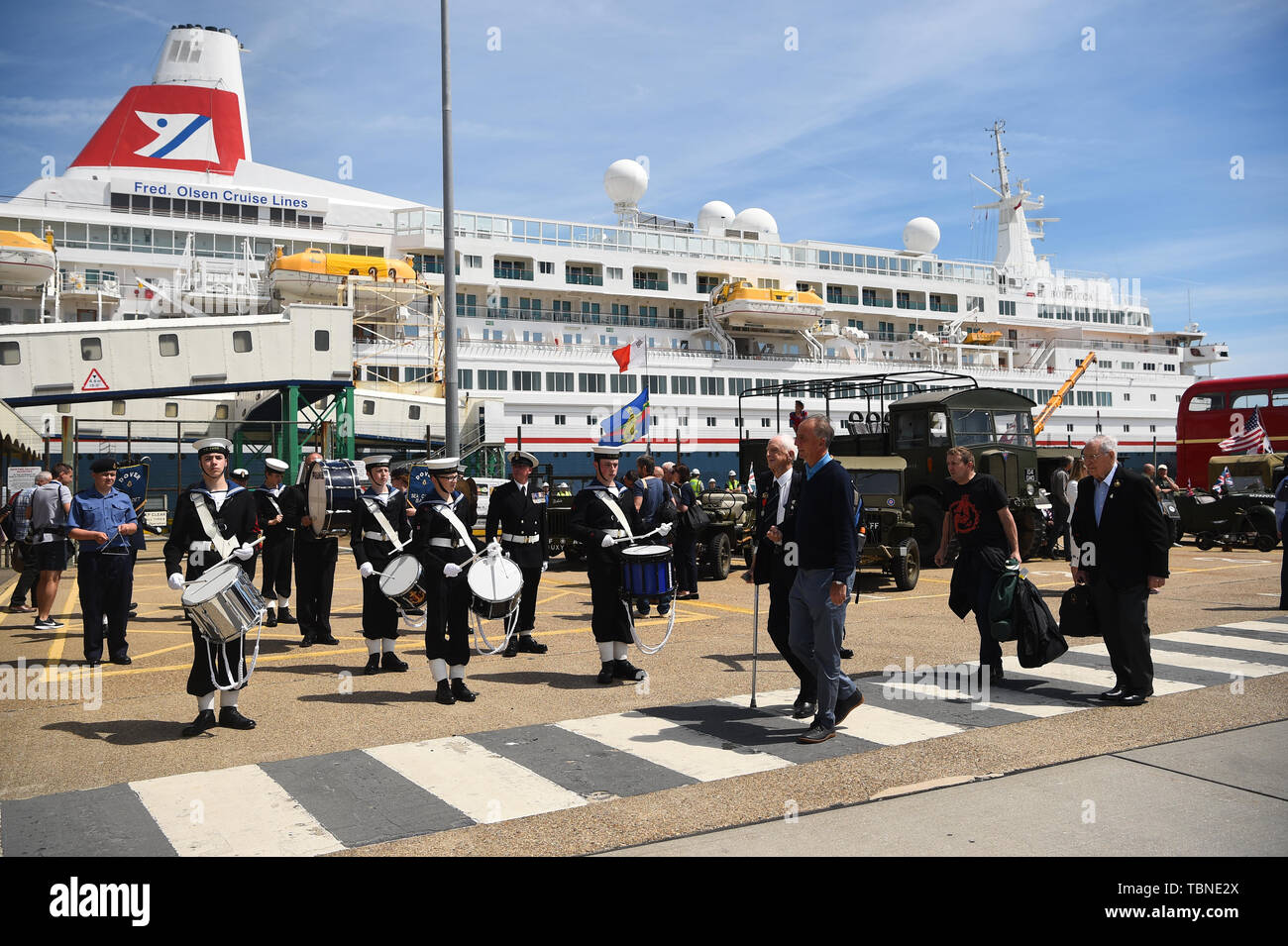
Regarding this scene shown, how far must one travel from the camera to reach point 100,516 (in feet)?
30.3

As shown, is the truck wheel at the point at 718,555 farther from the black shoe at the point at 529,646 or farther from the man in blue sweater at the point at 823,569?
the man in blue sweater at the point at 823,569

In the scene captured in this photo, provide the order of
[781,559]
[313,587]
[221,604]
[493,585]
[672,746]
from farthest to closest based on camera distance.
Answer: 1. [313,587]
2. [493,585]
3. [781,559]
4. [221,604]
5. [672,746]

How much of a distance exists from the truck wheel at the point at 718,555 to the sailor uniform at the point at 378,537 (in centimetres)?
733

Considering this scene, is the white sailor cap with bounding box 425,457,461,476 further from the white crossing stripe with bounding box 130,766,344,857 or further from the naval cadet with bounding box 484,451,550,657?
the white crossing stripe with bounding box 130,766,344,857

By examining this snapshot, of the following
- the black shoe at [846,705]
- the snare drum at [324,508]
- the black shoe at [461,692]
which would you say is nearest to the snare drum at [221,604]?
the black shoe at [461,692]

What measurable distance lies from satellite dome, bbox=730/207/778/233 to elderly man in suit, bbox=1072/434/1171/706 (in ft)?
174

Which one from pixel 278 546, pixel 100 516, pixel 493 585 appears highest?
pixel 100 516

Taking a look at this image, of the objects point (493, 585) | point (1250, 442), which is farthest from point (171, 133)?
point (1250, 442)

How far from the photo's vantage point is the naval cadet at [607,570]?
318 inches

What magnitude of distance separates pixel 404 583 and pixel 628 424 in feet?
72.1

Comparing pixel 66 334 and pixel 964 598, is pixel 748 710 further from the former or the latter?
pixel 66 334

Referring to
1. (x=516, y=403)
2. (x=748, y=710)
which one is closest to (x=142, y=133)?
(x=516, y=403)

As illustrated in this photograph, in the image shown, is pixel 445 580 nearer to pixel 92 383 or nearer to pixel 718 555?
pixel 718 555
